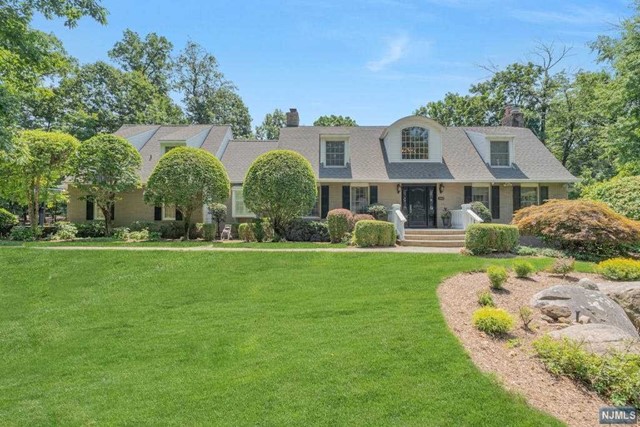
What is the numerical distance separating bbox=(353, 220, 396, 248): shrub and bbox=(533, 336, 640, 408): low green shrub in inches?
307

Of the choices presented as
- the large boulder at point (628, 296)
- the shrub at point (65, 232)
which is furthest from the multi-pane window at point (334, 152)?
the large boulder at point (628, 296)

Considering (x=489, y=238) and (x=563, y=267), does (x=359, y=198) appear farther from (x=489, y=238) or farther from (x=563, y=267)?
(x=563, y=267)

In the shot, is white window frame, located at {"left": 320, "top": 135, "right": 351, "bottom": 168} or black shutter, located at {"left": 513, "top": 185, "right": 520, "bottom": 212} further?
white window frame, located at {"left": 320, "top": 135, "right": 351, "bottom": 168}

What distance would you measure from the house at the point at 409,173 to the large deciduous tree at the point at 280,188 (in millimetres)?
3024

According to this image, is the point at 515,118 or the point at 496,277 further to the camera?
the point at 515,118

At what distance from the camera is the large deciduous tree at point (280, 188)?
1459 centimetres

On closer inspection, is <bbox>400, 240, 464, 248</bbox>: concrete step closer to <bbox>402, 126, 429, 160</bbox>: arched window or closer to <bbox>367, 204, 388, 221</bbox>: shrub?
<bbox>367, 204, 388, 221</bbox>: shrub

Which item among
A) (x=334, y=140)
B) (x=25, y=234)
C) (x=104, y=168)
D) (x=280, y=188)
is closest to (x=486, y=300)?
(x=280, y=188)

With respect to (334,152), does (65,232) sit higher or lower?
lower

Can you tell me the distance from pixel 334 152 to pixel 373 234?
293 inches

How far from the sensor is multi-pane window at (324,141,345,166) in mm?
19219

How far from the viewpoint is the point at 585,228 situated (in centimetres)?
1150

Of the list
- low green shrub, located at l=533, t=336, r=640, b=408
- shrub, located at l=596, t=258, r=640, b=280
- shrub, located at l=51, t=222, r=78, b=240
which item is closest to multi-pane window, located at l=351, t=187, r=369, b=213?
shrub, located at l=596, t=258, r=640, b=280

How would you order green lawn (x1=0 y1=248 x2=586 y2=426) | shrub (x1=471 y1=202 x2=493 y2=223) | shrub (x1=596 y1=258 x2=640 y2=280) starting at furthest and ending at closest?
shrub (x1=471 y1=202 x2=493 y2=223) → shrub (x1=596 y1=258 x2=640 y2=280) → green lawn (x1=0 y1=248 x2=586 y2=426)
